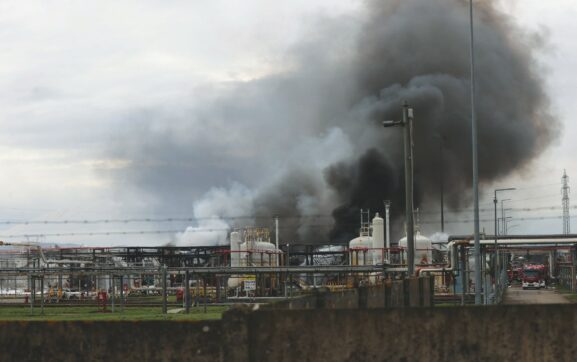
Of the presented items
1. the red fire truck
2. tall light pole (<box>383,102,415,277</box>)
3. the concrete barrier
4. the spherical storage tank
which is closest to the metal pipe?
tall light pole (<box>383,102,415,277</box>)

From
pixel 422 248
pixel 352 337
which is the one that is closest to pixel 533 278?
pixel 422 248

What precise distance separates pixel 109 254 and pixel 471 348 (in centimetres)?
8306

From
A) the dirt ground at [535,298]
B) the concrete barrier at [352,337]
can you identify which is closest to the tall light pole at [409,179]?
the concrete barrier at [352,337]

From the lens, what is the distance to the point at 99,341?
841cm

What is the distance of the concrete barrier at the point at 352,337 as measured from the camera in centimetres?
819

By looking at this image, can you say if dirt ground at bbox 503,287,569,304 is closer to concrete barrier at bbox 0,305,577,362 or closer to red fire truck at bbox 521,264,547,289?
red fire truck at bbox 521,264,547,289

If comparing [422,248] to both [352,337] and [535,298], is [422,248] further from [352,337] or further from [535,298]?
[352,337]

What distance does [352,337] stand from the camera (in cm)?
827

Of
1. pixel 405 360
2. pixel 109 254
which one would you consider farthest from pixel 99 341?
pixel 109 254

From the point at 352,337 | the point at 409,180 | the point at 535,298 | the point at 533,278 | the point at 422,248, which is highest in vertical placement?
the point at 409,180

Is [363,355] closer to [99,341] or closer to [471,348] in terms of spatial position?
[471,348]

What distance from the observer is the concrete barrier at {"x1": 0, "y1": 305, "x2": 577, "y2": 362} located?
8.19m

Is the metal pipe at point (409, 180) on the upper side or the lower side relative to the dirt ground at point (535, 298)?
upper

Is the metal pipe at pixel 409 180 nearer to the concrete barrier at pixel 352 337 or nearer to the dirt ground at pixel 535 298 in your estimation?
the concrete barrier at pixel 352 337
